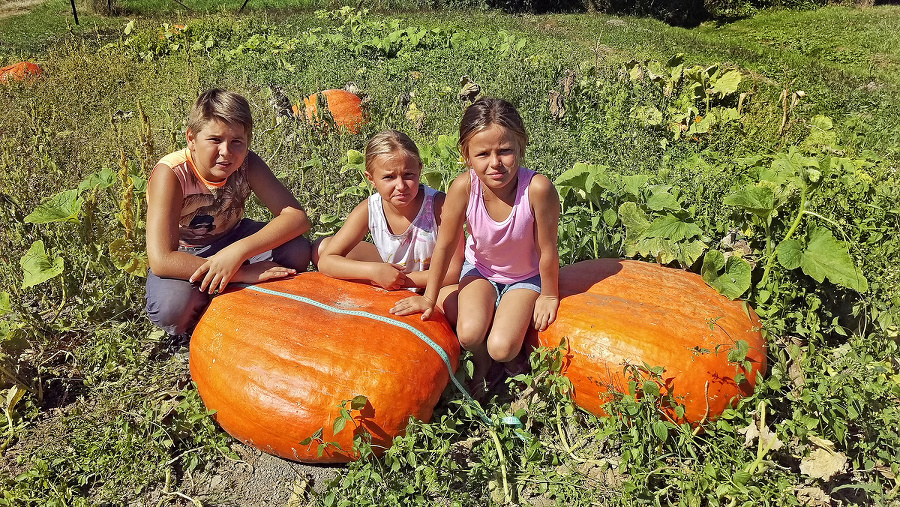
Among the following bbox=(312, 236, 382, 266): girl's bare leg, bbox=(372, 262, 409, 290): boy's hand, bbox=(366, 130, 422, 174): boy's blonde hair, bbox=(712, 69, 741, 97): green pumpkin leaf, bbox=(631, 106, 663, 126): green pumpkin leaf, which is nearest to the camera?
bbox=(366, 130, 422, 174): boy's blonde hair

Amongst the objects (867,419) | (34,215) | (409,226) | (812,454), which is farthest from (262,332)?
(867,419)

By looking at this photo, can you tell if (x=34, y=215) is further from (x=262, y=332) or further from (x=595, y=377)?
(x=595, y=377)

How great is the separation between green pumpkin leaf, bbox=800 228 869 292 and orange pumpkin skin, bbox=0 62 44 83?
7.92 m

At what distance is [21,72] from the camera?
25.4ft

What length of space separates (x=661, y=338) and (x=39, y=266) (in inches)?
109

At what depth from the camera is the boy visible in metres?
2.94

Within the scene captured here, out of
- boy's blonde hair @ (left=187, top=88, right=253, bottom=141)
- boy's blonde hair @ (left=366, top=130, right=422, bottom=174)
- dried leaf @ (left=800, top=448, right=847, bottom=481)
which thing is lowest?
dried leaf @ (left=800, top=448, right=847, bottom=481)

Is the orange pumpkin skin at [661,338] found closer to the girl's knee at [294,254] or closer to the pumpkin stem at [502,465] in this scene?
the pumpkin stem at [502,465]

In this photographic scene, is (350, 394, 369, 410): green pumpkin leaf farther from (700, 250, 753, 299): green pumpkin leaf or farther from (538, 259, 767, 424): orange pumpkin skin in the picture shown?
(700, 250, 753, 299): green pumpkin leaf

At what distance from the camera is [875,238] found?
3.00 m

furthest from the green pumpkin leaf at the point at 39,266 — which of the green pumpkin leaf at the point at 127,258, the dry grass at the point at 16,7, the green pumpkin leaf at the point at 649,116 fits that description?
the dry grass at the point at 16,7

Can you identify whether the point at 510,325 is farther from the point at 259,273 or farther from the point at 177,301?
the point at 177,301

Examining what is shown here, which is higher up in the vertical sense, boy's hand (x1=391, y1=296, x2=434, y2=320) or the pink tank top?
the pink tank top

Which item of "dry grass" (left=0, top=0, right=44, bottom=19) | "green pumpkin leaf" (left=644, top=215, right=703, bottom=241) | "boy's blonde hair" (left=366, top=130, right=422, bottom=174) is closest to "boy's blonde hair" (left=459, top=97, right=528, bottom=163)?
"boy's blonde hair" (left=366, top=130, right=422, bottom=174)
